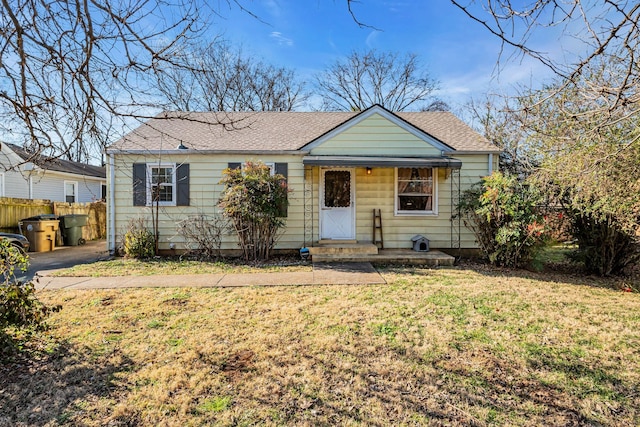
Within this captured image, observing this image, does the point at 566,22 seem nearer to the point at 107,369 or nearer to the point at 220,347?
the point at 220,347

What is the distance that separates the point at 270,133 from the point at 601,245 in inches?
357

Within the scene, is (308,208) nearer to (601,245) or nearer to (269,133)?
(269,133)

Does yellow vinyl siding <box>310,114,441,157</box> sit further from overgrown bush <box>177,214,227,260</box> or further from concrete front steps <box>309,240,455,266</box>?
overgrown bush <box>177,214,227,260</box>

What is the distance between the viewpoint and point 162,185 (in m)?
9.25

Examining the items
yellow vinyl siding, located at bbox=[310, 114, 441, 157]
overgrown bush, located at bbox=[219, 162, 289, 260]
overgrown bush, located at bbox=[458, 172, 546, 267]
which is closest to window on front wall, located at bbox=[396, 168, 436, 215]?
yellow vinyl siding, located at bbox=[310, 114, 441, 157]

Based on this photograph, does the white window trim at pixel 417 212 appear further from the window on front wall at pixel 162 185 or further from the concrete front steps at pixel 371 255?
the window on front wall at pixel 162 185

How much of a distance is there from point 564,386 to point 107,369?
4.25 m

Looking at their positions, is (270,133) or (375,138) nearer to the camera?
(375,138)

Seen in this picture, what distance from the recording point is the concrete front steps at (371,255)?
8.16m

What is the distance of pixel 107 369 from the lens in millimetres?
3115

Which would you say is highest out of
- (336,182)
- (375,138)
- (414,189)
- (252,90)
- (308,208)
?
(252,90)

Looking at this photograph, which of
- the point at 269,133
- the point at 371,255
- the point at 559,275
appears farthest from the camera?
the point at 269,133

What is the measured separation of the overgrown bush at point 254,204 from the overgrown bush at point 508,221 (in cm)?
499

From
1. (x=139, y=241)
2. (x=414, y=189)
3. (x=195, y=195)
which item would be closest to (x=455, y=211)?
(x=414, y=189)
